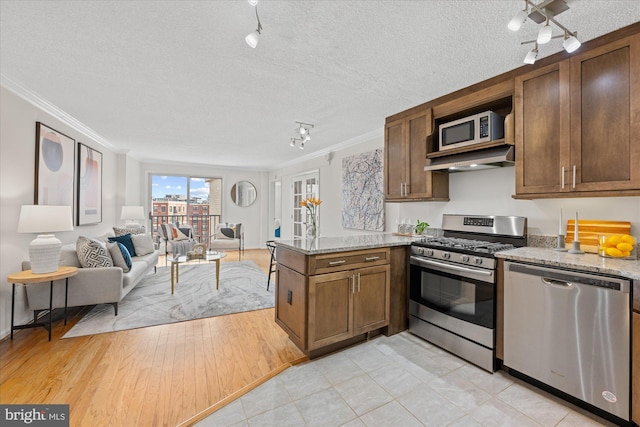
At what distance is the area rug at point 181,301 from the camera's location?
2988 mm

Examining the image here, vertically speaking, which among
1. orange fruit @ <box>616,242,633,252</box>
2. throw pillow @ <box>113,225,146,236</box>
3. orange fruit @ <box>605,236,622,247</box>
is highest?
orange fruit @ <box>605,236,622,247</box>

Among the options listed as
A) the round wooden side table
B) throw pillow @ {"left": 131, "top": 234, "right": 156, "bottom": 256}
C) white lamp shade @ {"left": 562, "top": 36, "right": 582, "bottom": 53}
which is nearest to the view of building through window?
throw pillow @ {"left": 131, "top": 234, "right": 156, "bottom": 256}

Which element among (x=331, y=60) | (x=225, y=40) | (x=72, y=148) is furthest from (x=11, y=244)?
(x=331, y=60)

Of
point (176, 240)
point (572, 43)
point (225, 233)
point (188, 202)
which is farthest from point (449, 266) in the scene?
point (188, 202)

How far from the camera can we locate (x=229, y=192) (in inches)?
310

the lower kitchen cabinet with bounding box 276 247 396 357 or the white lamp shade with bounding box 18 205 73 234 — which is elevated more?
the white lamp shade with bounding box 18 205 73 234

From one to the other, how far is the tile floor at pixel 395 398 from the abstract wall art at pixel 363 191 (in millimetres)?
2216

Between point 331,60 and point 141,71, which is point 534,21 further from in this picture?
point 141,71

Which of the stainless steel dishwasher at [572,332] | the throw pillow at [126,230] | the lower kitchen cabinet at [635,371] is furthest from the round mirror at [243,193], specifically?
the lower kitchen cabinet at [635,371]

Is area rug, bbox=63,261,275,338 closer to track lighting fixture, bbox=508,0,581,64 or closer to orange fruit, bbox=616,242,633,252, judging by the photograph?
orange fruit, bbox=616,242,633,252

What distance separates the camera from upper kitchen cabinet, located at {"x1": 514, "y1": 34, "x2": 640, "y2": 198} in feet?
5.76

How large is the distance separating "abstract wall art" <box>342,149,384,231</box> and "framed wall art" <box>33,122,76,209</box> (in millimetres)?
3953

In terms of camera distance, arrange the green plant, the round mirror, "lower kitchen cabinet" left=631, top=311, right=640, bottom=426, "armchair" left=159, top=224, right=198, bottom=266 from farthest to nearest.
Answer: the round mirror
"armchair" left=159, top=224, right=198, bottom=266
the green plant
"lower kitchen cabinet" left=631, top=311, right=640, bottom=426

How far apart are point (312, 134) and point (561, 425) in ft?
13.0
